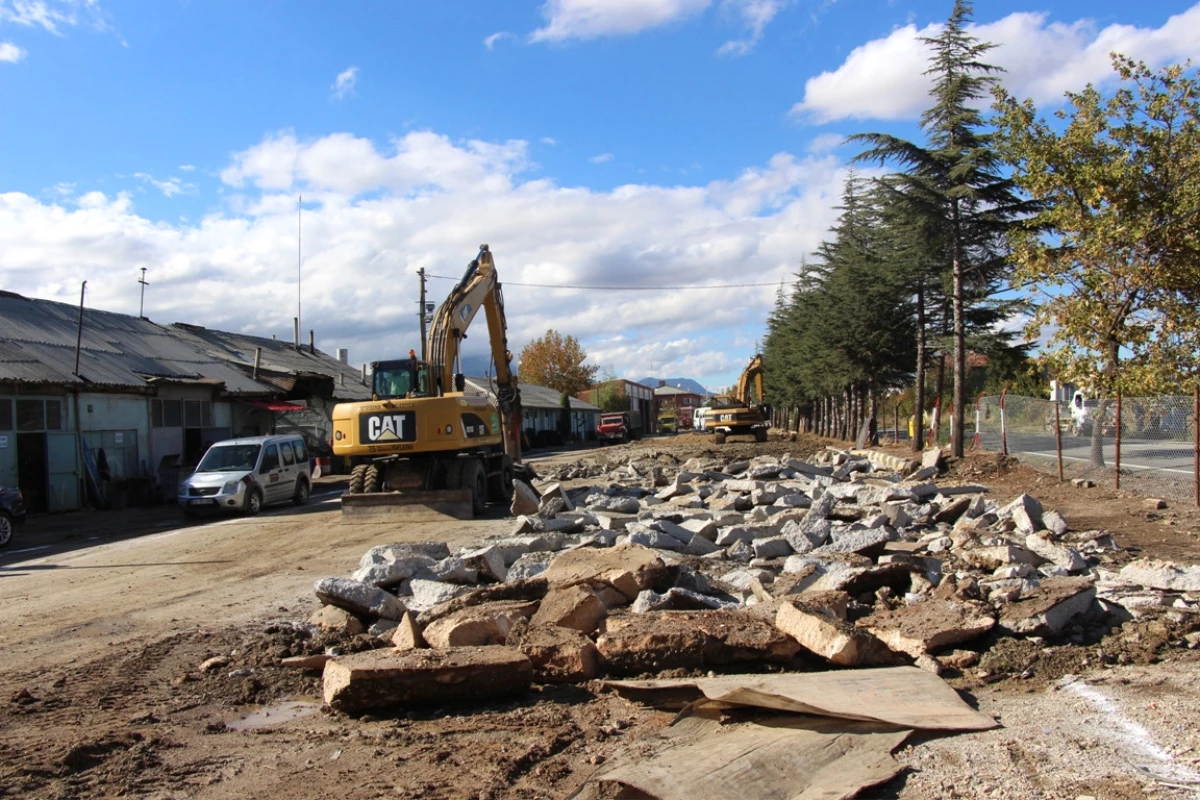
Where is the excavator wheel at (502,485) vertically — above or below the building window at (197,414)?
below

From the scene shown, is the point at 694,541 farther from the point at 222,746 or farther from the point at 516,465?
the point at 516,465

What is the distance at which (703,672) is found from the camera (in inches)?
234

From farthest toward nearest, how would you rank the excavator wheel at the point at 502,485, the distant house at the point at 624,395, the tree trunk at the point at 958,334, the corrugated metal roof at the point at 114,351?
the distant house at the point at 624,395, the corrugated metal roof at the point at 114,351, the tree trunk at the point at 958,334, the excavator wheel at the point at 502,485

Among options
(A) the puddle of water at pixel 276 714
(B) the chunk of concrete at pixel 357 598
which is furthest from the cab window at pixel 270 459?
(A) the puddle of water at pixel 276 714

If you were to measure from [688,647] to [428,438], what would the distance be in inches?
426

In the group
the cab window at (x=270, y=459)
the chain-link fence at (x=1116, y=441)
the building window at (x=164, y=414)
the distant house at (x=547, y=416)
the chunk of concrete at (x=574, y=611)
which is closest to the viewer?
the chunk of concrete at (x=574, y=611)

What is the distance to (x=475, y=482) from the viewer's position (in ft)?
54.7

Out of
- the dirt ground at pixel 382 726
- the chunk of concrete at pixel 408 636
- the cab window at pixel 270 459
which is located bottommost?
the dirt ground at pixel 382 726

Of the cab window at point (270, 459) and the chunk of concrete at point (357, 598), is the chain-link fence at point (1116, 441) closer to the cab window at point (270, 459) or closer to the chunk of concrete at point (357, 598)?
the chunk of concrete at point (357, 598)

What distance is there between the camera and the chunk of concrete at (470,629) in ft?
21.1

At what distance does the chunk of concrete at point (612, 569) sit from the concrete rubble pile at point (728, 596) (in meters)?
0.02

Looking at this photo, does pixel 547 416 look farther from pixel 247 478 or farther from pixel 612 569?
pixel 612 569

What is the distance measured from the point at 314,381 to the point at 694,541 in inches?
1123

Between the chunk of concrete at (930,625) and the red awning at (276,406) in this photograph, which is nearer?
the chunk of concrete at (930,625)
